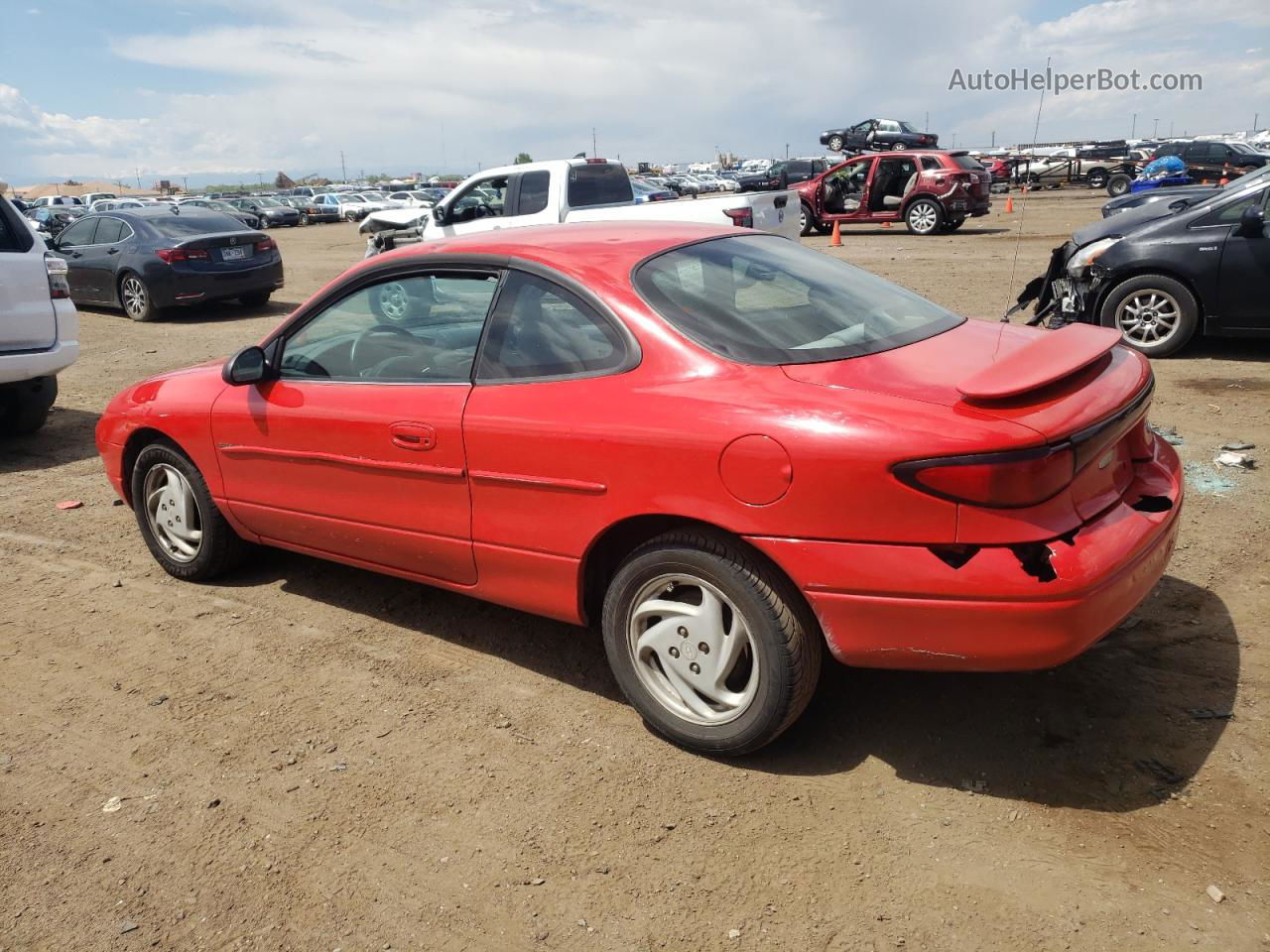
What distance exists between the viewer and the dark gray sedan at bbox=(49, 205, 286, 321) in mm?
13367

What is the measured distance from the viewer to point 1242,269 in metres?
7.82

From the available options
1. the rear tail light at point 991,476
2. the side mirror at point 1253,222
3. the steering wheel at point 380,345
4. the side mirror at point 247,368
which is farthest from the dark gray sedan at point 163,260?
the rear tail light at point 991,476

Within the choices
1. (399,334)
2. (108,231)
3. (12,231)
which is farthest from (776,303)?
(108,231)

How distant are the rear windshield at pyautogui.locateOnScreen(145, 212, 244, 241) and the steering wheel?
10.9 meters

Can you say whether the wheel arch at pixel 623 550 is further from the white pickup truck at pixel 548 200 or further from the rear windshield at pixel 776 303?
the white pickup truck at pixel 548 200

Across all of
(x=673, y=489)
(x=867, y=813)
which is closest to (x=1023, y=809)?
(x=867, y=813)

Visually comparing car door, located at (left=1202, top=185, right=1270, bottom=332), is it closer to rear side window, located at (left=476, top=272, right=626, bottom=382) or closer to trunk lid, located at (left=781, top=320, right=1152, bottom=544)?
trunk lid, located at (left=781, top=320, right=1152, bottom=544)

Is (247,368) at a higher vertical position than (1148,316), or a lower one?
higher

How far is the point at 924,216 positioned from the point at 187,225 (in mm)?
14526

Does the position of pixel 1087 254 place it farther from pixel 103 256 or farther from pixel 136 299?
pixel 103 256

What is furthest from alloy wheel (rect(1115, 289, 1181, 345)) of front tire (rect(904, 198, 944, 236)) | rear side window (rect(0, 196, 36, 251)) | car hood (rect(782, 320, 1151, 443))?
front tire (rect(904, 198, 944, 236))

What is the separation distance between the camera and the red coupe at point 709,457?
2.63 meters

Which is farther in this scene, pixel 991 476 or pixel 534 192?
pixel 534 192

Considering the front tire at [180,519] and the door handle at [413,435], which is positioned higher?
the door handle at [413,435]
